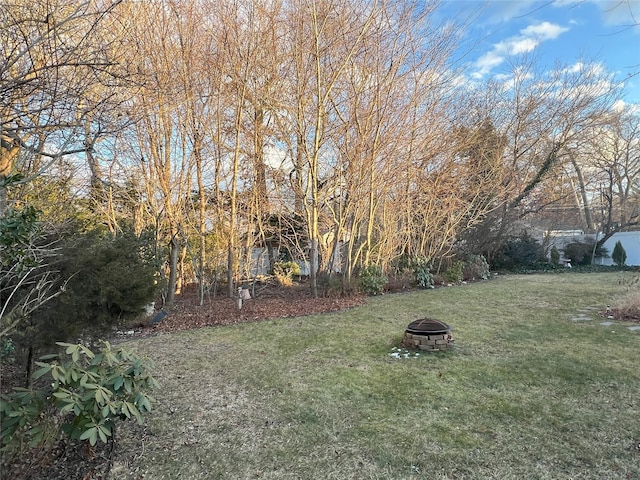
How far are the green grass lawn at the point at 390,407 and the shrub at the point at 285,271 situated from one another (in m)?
5.21

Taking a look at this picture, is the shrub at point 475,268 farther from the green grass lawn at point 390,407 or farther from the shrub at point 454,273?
the green grass lawn at point 390,407

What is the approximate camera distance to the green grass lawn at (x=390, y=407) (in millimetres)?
2137

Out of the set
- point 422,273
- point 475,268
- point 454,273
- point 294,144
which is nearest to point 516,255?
point 475,268

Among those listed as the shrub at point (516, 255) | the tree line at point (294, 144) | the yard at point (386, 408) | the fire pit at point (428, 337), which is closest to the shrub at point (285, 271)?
the tree line at point (294, 144)

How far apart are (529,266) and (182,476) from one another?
16.4 meters

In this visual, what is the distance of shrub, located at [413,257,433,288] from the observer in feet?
34.2

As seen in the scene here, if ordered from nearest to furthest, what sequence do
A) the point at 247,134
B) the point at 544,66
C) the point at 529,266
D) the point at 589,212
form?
the point at 247,134 < the point at 544,66 < the point at 529,266 < the point at 589,212

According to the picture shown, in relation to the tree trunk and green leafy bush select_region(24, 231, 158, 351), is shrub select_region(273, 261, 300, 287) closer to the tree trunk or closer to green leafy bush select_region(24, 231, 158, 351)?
the tree trunk

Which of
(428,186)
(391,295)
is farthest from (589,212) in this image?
(391,295)

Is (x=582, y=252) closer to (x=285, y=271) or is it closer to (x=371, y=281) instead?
(x=371, y=281)

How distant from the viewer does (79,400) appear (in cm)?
187

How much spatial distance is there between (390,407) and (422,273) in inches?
316

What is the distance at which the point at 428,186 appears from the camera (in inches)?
404

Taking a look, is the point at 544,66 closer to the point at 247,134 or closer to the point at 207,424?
the point at 247,134
